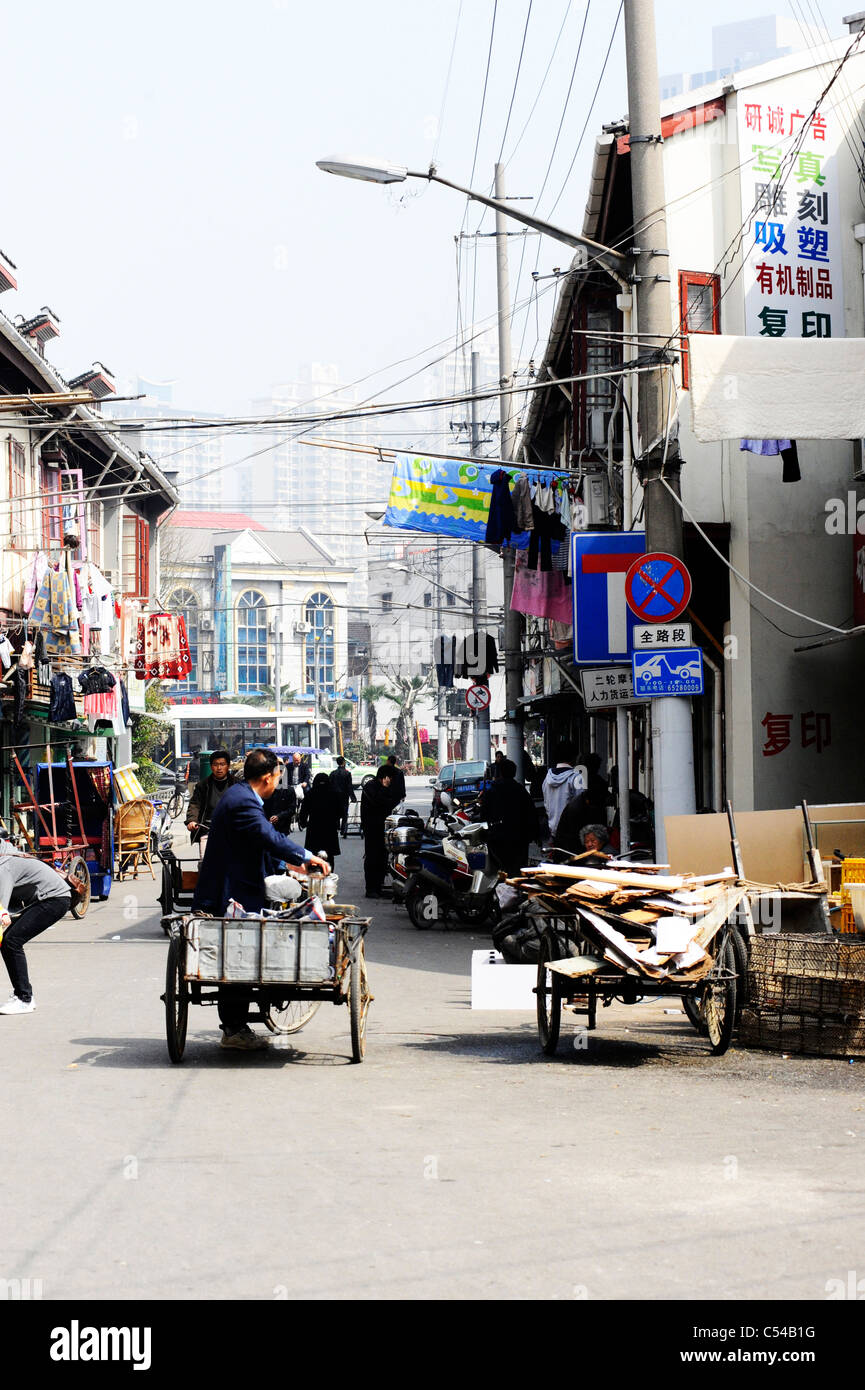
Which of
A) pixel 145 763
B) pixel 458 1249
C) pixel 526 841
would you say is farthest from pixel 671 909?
pixel 145 763

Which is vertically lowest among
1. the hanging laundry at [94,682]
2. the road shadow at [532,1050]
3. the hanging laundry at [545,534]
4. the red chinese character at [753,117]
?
the road shadow at [532,1050]

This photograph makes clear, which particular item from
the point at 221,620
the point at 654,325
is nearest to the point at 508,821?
the point at 654,325

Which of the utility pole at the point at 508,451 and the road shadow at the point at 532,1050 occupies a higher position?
the utility pole at the point at 508,451

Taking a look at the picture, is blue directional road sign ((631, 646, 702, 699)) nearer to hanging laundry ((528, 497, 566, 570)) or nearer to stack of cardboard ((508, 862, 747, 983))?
stack of cardboard ((508, 862, 747, 983))

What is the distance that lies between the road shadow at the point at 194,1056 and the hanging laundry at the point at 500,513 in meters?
15.1

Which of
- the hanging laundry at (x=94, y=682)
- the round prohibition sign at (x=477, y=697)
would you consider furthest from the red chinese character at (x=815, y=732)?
the round prohibition sign at (x=477, y=697)

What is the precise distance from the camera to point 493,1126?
769cm

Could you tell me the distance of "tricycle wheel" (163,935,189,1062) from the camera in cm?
927

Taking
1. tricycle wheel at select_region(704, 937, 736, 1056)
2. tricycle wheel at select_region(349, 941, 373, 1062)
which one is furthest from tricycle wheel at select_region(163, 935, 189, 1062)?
tricycle wheel at select_region(704, 937, 736, 1056)

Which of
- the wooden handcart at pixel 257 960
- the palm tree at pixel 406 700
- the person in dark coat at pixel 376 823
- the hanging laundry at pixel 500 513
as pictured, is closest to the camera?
the wooden handcart at pixel 257 960

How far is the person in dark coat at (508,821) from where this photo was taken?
17.8m

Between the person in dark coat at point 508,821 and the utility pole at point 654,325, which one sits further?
the person in dark coat at point 508,821

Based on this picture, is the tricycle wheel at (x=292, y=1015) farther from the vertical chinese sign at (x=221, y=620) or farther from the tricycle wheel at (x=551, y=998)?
the vertical chinese sign at (x=221, y=620)

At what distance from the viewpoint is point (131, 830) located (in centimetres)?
2680
